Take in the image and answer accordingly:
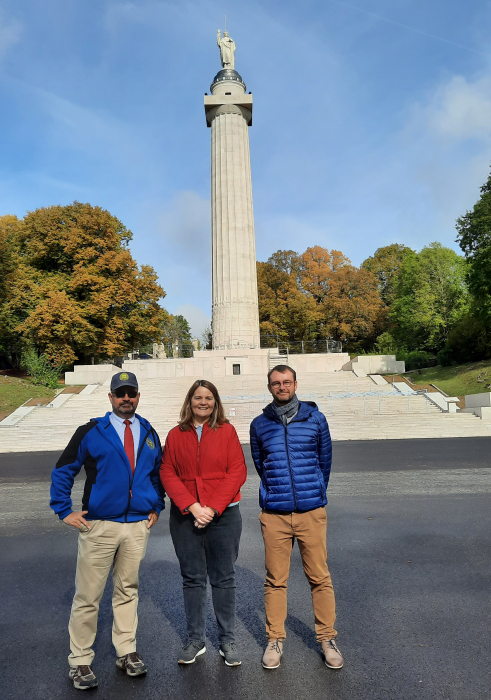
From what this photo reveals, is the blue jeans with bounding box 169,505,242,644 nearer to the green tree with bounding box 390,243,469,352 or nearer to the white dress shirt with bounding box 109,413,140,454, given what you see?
the white dress shirt with bounding box 109,413,140,454

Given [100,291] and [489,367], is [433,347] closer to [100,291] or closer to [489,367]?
[489,367]

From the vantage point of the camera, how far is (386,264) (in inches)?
2285

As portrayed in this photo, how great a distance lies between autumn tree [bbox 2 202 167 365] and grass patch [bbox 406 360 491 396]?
1872 cm

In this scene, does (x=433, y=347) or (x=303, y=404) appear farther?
(x=433, y=347)

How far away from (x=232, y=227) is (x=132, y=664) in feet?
104

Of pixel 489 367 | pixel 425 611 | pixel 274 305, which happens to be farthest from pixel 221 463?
pixel 274 305

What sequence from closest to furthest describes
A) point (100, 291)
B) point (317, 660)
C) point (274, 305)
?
1. point (317, 660)
2. point (100, 291)
3. point (274, 305)

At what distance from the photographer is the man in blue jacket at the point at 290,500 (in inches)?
131

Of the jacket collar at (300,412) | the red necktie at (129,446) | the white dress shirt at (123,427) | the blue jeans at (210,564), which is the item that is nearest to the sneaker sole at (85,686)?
the blue jeans at (210,564)

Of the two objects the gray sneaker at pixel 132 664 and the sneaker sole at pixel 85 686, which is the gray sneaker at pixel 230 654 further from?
the sneaker sole at pixel 85 686

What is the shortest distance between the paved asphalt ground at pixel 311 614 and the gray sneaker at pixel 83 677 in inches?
2.2

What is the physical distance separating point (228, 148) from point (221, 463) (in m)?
33.4

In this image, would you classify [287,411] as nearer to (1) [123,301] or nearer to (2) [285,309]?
(1) [123,301]

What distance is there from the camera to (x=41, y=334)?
30.8m
